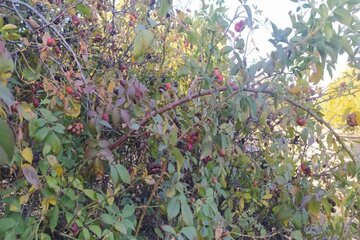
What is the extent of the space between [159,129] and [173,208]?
0.24m

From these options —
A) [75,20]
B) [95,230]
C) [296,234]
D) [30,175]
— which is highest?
[75,20]

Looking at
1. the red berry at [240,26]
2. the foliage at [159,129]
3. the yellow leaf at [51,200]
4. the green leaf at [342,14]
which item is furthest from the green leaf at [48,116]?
the green leaf at [342,14]

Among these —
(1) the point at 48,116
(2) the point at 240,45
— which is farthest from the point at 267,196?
(1) the point at 48,116

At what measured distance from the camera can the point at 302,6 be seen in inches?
53.4

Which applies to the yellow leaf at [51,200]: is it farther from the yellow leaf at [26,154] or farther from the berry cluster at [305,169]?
the berry cluster at [305,169]

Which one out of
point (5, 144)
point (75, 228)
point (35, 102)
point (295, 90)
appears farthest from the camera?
point (295, 90)

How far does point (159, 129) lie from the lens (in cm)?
130

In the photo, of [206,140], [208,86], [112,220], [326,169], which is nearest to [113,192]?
[112,220]

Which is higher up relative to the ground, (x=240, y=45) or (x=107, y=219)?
(x=240, y=45)

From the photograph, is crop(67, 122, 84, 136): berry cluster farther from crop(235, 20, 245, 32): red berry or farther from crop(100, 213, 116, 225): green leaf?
crop(235, 20, 245, 32): red berry

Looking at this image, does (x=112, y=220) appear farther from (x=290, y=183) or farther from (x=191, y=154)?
(x=290, y=183)

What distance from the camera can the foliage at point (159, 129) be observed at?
125cm

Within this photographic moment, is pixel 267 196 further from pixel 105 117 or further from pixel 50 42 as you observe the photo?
pixel 50 42

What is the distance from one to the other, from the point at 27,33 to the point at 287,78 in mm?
960
